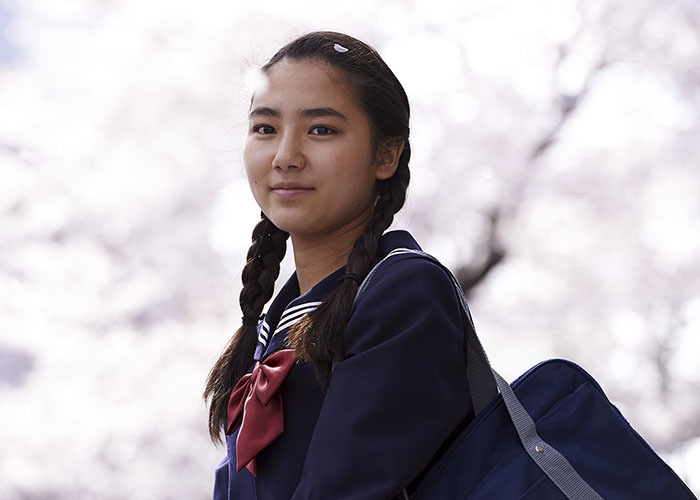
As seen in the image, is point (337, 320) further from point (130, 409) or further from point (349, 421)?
point (130, 409)

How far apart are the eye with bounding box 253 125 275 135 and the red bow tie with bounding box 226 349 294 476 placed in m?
0.35

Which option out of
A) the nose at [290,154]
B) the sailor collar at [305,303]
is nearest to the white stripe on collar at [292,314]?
the sailor collar at [305,303]

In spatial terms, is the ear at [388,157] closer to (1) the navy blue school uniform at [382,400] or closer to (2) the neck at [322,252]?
(2) the neck at [322,252]

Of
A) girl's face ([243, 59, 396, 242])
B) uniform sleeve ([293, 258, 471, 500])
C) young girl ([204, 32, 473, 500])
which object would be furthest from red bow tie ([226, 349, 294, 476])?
girl's face ([243, 59, 396, 242])

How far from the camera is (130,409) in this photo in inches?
175

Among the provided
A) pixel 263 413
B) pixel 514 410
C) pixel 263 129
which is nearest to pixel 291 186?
pixel 263 129

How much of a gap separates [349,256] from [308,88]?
0.27 m

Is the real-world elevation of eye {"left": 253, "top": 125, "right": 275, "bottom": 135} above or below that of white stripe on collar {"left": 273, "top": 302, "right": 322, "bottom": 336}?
above

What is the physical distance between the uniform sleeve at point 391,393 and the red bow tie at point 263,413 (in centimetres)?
13

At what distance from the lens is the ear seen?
156 cm

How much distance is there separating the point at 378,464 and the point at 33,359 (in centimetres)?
353

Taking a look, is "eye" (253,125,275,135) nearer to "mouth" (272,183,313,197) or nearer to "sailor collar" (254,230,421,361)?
"mouth" (272,183,313,197)

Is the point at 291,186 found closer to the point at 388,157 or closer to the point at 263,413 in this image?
the point at 388,157

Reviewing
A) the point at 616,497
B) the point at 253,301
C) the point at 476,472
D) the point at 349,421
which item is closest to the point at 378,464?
the point at 349,421
